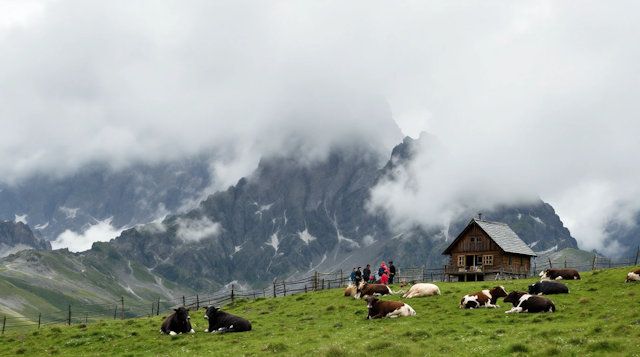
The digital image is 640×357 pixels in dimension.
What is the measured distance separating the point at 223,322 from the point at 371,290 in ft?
52.4

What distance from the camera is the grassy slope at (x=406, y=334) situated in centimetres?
1952

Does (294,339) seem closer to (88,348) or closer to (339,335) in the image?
(339,335)

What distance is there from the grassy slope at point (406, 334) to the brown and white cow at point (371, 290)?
9.04 ft

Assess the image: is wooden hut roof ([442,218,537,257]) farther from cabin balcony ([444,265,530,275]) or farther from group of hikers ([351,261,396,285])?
group of hikers ([351,261,396,285])

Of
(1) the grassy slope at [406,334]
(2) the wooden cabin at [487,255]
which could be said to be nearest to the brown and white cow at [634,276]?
(1) the grassy slope at [406,334]

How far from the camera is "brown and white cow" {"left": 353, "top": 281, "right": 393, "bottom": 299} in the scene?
141 feet

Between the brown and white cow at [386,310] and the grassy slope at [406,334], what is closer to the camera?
the grassy slope at [406,334]

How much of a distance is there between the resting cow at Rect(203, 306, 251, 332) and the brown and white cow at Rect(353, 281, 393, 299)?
14501mm

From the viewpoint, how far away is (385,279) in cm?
5059

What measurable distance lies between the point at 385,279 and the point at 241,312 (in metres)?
15.2

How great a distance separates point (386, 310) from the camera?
1249 inches

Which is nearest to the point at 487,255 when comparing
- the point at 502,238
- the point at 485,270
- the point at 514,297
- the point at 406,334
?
the point at 485,270

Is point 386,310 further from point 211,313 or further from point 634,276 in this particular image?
point 634,276

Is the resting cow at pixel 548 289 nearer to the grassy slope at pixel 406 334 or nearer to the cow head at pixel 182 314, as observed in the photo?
the grassy slope at pixel 406 334
